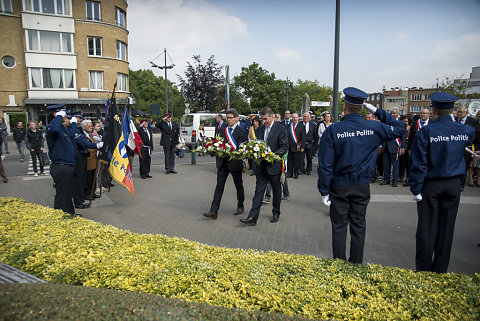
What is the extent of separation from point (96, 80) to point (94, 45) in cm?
337

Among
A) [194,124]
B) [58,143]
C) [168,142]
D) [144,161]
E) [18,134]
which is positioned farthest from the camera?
[194,124]

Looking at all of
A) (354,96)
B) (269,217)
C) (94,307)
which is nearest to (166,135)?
(269,217)

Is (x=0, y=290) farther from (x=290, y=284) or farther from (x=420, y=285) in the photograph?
(x=420, y=285)

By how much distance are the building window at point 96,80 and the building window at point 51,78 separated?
1697 millimetres

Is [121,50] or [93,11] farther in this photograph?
[121,50]

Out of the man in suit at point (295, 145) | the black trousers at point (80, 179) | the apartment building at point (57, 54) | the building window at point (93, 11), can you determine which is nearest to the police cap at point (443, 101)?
the man in suit at point (295, 145)

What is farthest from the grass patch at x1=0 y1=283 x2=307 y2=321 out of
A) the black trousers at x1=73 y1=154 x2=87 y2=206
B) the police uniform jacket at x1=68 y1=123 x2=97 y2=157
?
the black trousers at x1=73 y1=154 x2=87 y2=206

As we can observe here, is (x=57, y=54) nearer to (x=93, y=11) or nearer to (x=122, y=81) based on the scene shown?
(x=93, y=11)

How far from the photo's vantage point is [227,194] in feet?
29.5

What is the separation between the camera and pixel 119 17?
34.3 m

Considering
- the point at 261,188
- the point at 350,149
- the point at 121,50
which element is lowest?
the point at 261,188

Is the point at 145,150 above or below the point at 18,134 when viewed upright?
below

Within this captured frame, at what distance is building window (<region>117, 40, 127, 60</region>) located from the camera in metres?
34.4

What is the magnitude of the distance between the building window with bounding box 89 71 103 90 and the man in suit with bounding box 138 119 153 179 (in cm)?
2482
